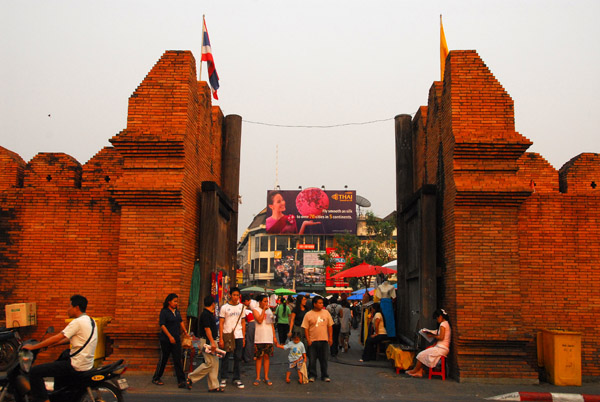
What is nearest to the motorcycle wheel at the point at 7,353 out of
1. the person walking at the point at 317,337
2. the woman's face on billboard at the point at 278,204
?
the person walking at the point at 317,337

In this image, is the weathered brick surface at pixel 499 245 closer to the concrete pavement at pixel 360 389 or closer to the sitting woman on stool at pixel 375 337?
the concrete pavement at pixel 360 389

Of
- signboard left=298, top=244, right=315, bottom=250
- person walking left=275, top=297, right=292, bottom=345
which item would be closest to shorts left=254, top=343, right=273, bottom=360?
person walking left=275, top=297, right=292, bottom=345

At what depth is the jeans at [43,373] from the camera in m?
6.19

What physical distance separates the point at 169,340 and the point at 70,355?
309 centimetres

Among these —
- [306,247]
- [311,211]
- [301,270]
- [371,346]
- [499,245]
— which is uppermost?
[311,211]

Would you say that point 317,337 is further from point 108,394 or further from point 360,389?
point 108,394

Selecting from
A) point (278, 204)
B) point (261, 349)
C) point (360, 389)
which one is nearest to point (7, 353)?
point (261, 349)

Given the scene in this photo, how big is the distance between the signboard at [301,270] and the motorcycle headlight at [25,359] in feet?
196

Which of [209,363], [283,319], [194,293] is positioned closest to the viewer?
[209,363]

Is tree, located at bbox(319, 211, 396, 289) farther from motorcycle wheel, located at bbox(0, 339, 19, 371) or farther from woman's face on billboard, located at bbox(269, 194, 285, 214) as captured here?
motorcycle wheel, located at bbox(0, 339, 19, 371)

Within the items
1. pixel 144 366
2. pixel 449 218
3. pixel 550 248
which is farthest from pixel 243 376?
pixel 550 248

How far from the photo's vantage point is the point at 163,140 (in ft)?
35.7

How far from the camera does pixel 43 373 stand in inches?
246

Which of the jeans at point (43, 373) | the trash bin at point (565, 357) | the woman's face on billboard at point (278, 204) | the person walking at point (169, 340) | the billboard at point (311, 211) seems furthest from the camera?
the woman's face on billboard at point (278, 204)
